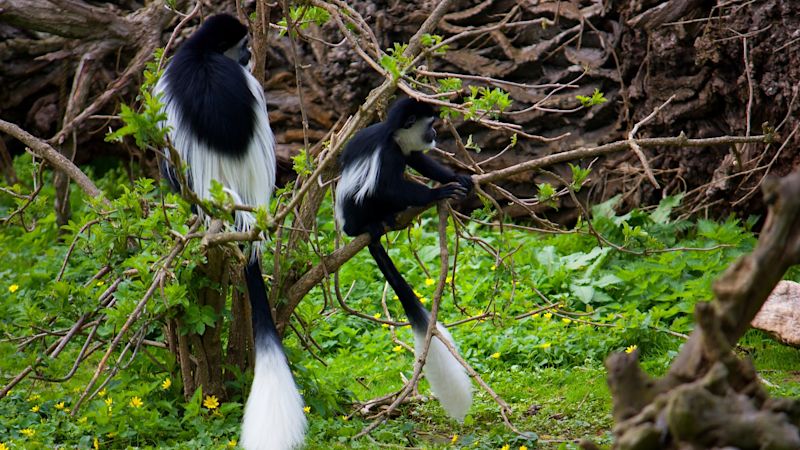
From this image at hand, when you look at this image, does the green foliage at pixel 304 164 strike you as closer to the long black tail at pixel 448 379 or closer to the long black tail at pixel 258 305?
the long black tail at pixel 258 305

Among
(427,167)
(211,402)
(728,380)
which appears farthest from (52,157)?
(728,380)

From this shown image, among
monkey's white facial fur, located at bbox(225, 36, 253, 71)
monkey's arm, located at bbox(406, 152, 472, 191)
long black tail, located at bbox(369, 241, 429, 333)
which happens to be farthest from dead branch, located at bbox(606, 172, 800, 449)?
monkey's white facial fur, located at bbox(225, 36, 253, 71)

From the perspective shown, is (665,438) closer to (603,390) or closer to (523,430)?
(523,430)

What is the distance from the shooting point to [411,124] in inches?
138

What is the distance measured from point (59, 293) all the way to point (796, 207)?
7.70 feet

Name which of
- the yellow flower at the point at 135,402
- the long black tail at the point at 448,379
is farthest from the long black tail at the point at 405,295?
the yellow flower at the point at 135,402

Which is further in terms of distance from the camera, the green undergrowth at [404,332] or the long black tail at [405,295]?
the long black tail at [405,295]

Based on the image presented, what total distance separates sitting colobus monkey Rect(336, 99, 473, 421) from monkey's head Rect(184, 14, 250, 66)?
0.60 m

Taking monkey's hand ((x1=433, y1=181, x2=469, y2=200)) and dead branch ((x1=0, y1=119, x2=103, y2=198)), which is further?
dead branch ((x1=0, y1=119, x2=103, y2=198))

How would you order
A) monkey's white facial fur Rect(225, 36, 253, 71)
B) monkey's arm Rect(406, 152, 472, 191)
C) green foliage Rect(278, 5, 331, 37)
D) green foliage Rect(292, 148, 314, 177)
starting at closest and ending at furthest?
1. green foliage Rect(292, 148, 314, 177)
2. green foliage Rect(278, 5, 331, 37)
3. monkey's white facial fur Rect(225, 36, 253, 71)
4. monkey's arm Rect(406, 152, 472, 191)

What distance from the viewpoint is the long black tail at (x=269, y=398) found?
2613mm

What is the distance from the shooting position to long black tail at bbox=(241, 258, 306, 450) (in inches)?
103

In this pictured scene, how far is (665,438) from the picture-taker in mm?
1603

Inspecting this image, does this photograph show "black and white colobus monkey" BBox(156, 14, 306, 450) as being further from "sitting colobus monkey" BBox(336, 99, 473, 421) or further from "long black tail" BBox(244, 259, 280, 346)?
"sitting colobus monkey" BBox(336, 99, 473, 421)
